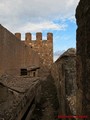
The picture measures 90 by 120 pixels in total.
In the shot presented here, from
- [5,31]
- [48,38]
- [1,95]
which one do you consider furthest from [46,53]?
[1,95]

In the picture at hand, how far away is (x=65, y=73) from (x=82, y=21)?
109 inches

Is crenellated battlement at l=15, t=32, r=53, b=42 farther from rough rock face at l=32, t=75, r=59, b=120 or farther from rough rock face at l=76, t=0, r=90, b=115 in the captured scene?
rough rock face at l=76, t=0, r=90, b=115

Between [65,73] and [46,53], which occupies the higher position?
[46,53]

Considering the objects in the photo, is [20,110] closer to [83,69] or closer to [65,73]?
[65,73]

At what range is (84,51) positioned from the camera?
2.18 meters

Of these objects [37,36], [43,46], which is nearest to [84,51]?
[37,36]

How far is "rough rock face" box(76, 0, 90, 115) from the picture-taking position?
2.06m

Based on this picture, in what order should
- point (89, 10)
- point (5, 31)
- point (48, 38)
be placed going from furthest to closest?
1. point (48, 38)
2. point (5, 31)
3. point (89, 10)

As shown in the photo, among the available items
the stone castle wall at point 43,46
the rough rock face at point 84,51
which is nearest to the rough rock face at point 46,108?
the rough rock face at point 84,51

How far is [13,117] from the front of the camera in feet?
14.1

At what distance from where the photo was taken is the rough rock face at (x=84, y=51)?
2.06m

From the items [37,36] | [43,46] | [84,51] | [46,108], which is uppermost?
[37,36]

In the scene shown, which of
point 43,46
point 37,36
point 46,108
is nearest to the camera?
point 46,108

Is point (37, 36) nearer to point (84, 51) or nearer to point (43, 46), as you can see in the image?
point (43, 46)
